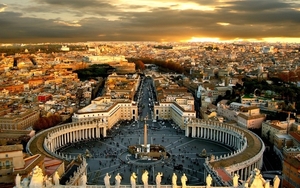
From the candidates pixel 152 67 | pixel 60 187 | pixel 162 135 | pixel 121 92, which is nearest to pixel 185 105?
pixel 162 135

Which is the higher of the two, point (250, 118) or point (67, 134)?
point (250, 118)

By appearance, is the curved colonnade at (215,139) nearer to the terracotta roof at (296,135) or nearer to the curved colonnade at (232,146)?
the curved colonnade at (232,146)

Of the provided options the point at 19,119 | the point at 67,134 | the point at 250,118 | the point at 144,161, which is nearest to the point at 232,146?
the point at 250,118

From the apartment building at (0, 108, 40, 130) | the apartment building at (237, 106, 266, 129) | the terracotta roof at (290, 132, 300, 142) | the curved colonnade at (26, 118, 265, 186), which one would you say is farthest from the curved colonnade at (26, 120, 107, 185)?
the terracotta roof at (290, 132, 300, 142)

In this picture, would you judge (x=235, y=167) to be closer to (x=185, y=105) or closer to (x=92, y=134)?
(x=92, y=134)

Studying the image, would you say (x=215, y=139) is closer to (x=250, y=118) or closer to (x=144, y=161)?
(x=250, y=118)
